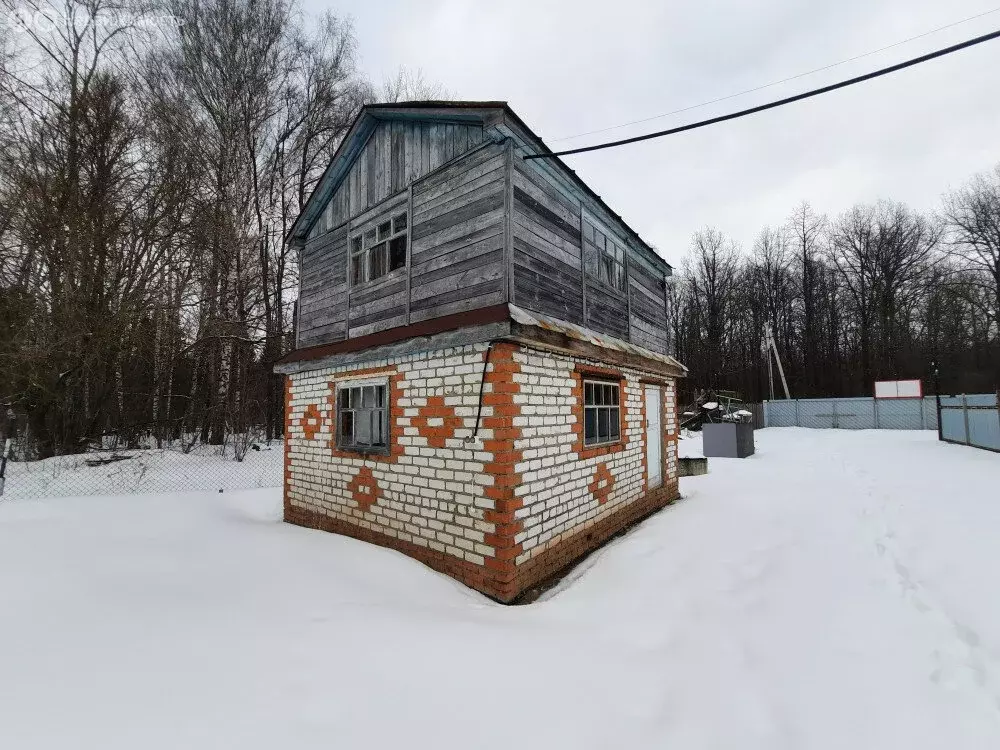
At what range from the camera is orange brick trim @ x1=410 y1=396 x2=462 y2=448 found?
473cm

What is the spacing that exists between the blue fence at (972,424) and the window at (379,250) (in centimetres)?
1718

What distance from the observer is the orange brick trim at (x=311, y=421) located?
6.74m

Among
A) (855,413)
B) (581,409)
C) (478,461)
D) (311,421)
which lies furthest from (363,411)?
(855,413)

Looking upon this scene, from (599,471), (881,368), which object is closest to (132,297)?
(599,471)

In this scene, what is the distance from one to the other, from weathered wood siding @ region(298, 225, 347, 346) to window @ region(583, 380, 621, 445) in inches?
156

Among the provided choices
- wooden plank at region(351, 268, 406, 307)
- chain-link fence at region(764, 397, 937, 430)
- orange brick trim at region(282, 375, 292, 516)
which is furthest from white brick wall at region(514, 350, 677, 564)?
chain-link fence at region(764, 397, 937, 430)

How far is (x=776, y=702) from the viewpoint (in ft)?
8.64

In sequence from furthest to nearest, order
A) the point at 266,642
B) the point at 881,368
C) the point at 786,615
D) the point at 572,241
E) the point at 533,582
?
1. the point at 881,368
2. the point at 572,241
3. the point at 533,582
4. the point at 786,615
5. the point at 266,642

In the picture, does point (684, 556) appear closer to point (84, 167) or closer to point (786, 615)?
point (786, 615)

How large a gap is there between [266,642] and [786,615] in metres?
4.28

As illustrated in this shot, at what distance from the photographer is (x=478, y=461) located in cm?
442

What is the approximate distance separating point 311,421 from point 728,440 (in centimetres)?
1401

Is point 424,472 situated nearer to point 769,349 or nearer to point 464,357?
point 464,357

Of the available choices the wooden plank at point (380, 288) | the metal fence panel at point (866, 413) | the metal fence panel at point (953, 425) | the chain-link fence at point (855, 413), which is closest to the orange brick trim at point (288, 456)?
the wooden plank at point (380, 288)
